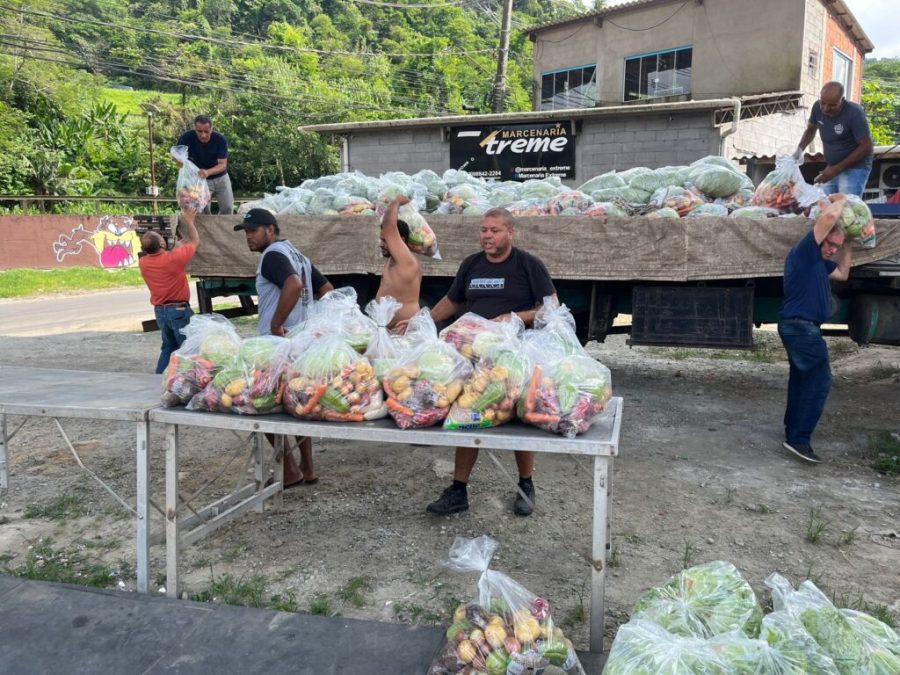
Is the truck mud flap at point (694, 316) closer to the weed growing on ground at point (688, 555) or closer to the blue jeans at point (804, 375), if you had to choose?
the blue jeans at point (804, 375)

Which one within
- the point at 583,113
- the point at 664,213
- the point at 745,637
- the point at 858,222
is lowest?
the point at 745,637

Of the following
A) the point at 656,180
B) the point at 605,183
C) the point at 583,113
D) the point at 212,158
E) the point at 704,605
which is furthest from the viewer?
the point at 583,113

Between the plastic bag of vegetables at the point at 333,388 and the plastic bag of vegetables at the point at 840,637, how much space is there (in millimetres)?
1548

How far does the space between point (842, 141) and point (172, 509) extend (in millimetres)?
5465

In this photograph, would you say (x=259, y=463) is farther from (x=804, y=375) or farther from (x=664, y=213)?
(x=804, y=375)

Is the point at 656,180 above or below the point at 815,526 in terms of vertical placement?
above

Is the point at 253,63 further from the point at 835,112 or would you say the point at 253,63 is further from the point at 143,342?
the point at 835,112

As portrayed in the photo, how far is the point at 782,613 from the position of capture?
74.3 inches

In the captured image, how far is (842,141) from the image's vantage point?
5.46 metres

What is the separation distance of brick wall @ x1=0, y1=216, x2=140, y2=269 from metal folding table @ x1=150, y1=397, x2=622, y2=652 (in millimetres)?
20615

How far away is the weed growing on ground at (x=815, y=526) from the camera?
11.4ft

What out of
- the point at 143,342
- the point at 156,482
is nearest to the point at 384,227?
the point at 156,482

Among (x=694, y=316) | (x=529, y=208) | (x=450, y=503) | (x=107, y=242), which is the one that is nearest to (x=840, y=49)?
(x=529, y=208)

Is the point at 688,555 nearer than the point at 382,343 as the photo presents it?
No
